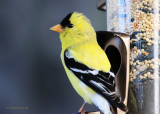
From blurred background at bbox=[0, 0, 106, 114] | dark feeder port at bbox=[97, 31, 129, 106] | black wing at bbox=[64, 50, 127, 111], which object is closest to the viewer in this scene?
black wing at bbox=[64, 50, 127, 111]

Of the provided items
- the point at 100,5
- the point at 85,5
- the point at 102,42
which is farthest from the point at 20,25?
the point at 102,42

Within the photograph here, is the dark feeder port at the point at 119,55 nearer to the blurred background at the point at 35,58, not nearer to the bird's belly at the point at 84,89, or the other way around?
the bird's belly at the point at 84,89

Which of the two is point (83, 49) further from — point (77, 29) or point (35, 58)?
point (35, 58)

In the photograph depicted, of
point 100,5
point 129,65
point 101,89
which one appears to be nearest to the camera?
point 101,89

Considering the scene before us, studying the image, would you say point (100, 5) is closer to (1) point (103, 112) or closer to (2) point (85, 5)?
(1) point (103, 112)

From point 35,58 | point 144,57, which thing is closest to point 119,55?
point 144,57

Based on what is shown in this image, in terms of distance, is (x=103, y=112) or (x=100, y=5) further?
(x=100, y=5)

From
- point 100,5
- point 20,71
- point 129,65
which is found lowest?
point 20,71

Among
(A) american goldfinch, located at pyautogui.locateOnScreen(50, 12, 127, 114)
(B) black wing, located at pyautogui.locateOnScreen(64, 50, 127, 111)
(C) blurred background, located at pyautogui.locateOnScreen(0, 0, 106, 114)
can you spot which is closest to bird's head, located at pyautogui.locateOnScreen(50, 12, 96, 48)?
(A) american goldfinch, located at pyautogui.locateOnScreen(50, 12, 127, 114)

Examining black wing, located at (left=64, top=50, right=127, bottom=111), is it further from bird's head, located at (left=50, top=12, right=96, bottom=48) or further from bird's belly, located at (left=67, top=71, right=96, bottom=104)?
bird's head, located at (left=50, top=12, right=96, bottom=48)
